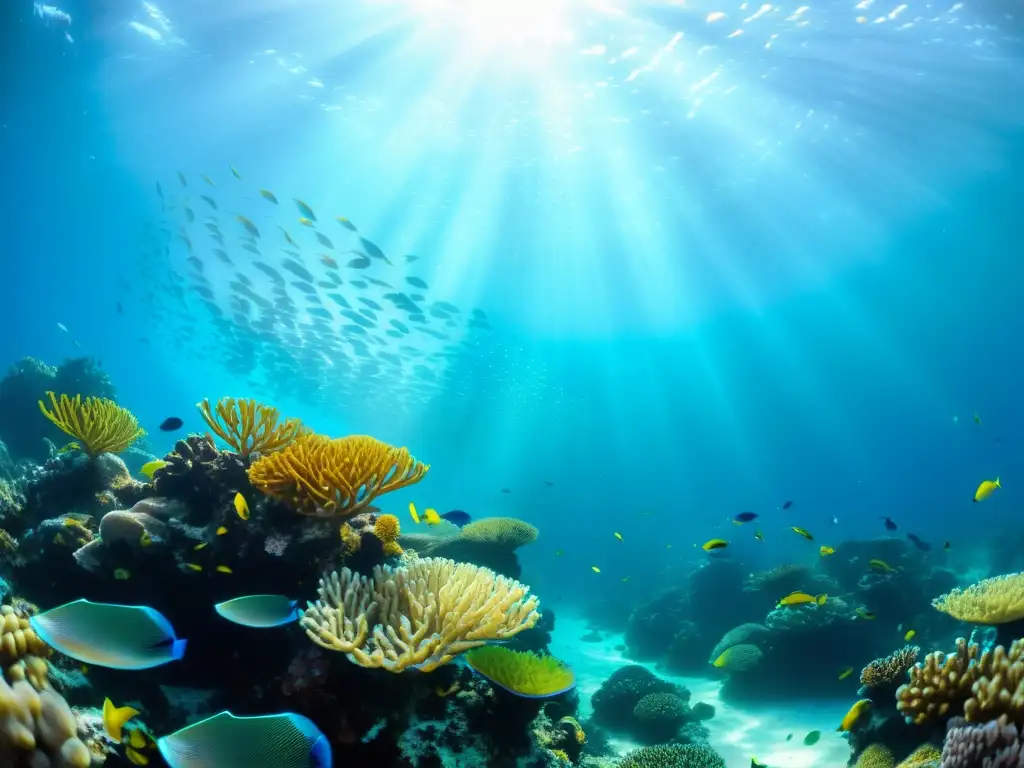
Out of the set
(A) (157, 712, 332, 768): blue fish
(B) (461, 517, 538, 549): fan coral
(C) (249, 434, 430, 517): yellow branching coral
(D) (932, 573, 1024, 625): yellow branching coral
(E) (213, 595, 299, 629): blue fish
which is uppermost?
(B) (461, 517, 538, 549): fan coral

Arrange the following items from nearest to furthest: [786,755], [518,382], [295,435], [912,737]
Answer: [912,737] → [295,435] → [786,755] → [518,382]

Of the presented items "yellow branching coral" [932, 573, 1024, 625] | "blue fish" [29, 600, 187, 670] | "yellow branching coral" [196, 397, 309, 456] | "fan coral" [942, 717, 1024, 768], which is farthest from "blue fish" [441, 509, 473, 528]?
"yellow branching coral" [932, 573, 1024, 625]

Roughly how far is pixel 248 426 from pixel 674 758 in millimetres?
6027

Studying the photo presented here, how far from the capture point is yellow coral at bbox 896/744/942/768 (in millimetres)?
3362

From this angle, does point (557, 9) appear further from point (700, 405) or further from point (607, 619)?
point (700, 405)

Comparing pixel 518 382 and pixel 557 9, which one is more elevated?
pixel 518 382

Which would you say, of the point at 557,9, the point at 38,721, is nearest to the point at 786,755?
the point at 38,721

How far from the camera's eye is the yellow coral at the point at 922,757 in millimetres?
3362

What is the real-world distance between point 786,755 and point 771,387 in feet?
230

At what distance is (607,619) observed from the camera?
25.8m

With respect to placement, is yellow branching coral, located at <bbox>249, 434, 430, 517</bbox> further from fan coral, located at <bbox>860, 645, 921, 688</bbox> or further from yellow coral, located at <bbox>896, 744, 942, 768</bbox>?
fan coral, located at <bbox>860, 645, 921, 688</bbox>

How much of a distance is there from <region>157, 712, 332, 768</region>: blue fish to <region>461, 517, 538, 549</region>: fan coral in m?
7.68

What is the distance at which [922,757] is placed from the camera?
360cm

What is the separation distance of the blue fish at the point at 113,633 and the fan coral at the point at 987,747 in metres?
4.02
